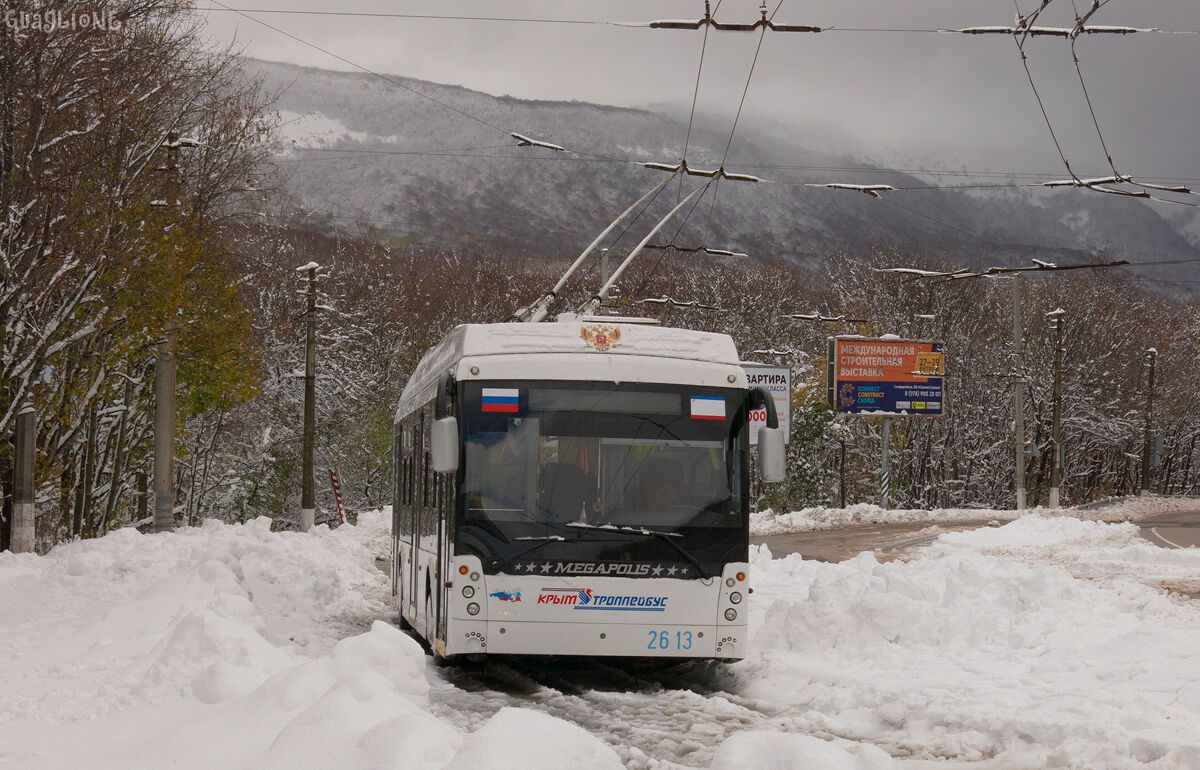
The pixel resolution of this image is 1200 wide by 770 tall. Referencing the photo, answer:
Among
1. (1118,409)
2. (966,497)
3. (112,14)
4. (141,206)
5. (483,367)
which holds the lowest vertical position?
(966,497)

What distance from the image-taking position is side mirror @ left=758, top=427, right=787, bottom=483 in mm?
11836

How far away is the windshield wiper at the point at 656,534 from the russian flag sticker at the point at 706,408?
1.01 m

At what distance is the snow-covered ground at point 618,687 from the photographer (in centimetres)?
716

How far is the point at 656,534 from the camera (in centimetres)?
1205

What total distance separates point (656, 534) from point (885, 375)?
4413 centimetres

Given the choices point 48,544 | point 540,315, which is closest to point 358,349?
point 48,544

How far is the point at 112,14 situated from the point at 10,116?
3054 millimetres

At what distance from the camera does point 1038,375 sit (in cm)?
6819

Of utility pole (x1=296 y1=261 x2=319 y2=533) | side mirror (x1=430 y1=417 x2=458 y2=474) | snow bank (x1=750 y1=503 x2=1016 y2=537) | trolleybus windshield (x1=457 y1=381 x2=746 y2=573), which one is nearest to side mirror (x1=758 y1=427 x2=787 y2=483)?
trolleybus windshield (x1=457 y1=381 x2=746 y2=573)

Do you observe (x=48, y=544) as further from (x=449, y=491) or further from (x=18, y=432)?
(x=449, y=491)

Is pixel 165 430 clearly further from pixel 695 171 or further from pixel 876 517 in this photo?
pixel 876 517

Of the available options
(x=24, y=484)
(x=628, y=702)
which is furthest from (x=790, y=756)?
(x=24, y=484)

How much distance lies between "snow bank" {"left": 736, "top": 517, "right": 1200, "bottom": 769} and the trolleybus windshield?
4.66 ft

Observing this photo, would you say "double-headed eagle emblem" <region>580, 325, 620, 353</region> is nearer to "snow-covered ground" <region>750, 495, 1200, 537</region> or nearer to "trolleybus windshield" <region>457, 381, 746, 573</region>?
"trolleybus windshield" <region>457, 381, 746, 573</region>
